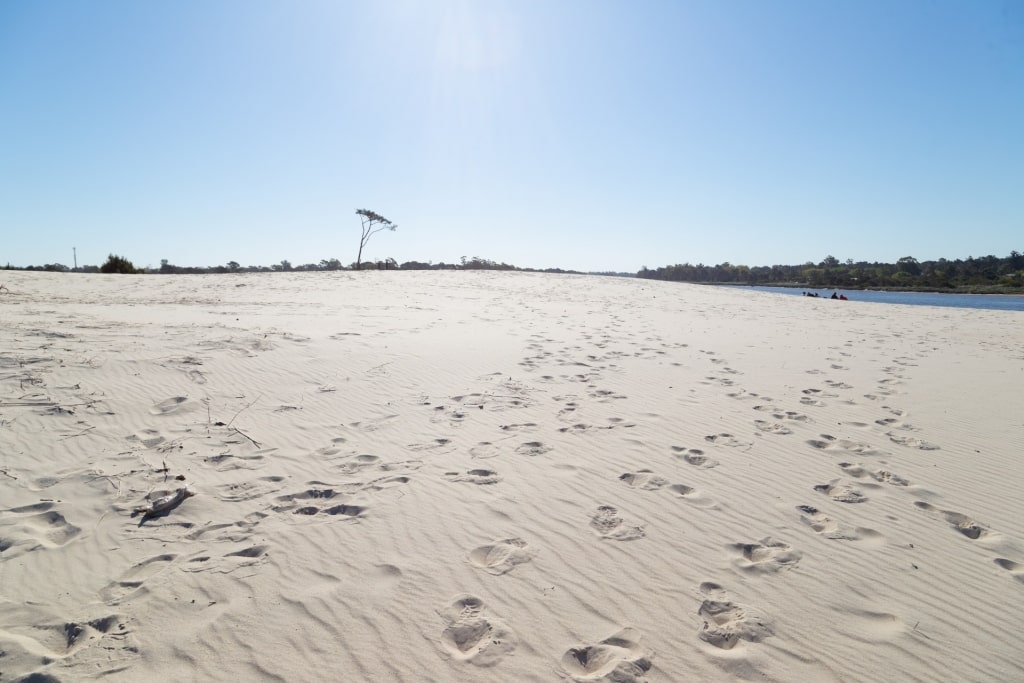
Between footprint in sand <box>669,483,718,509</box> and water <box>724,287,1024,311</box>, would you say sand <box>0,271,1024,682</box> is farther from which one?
water <box>724,287,1024,311</box>

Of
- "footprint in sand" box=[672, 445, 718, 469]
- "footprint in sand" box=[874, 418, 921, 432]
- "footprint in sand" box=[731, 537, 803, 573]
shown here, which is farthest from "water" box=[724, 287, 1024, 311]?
"footprint in sand" box=[731, 537, 803, 573]

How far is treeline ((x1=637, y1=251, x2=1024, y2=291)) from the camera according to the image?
48906mm

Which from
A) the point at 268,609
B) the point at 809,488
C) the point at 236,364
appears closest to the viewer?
the point at 268,609

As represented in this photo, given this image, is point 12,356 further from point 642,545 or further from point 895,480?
point 895,480

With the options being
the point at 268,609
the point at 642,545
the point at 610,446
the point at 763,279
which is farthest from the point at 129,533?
the point at 763,279

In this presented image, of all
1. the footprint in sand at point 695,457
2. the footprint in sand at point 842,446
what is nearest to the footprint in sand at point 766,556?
the footprint in sand at point 695,457

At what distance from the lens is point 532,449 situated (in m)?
4.69

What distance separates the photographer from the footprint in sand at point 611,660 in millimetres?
2133

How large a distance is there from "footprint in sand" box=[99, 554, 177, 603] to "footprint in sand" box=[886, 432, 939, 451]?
662 centimetres

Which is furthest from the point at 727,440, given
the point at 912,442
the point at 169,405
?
the point at 169,405

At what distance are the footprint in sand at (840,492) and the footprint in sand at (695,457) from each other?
85 cm

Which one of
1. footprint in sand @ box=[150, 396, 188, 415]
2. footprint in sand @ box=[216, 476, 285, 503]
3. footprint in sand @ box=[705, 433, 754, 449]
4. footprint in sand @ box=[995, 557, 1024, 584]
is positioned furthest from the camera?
footprint in sand @ box=[150, 396, 188, 415]

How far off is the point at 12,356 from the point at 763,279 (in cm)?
7708

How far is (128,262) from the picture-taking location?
30016 mm
